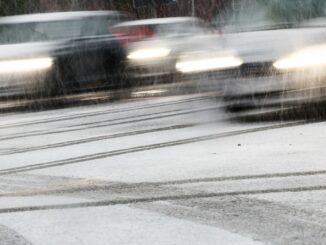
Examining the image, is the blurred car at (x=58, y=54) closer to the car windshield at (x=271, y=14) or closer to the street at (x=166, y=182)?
the street at (x=166, y=182)

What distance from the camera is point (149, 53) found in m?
18.5

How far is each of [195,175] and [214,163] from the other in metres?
0.70

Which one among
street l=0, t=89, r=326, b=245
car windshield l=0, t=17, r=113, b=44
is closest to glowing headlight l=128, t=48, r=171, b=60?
car windshield l=0, t=17, r=113, b=44

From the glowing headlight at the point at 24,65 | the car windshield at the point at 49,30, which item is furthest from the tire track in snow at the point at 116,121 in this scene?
the car windshield at the point at 49,30

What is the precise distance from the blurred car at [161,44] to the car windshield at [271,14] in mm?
2334

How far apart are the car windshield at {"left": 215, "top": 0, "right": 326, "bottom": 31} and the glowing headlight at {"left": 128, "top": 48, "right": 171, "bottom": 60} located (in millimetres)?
4383

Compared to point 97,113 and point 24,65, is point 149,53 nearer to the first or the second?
point 24,65

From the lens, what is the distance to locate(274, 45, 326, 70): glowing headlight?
37.4 feet

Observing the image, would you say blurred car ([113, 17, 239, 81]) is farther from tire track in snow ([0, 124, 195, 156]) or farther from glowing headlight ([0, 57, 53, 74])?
tire track in snow ([0, 124, 195, 156])

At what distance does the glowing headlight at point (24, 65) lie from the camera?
16.5 metres

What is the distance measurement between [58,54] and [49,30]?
2.11 feet

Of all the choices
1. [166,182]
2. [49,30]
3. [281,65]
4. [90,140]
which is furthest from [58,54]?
[166,182]

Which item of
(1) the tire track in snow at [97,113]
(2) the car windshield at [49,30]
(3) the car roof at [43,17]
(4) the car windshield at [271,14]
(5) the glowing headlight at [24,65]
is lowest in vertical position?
(1) the tire track in snow at [97,113]

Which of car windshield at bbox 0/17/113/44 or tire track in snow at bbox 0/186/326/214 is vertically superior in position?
tire track in snow at bbox 0/186/326/214
